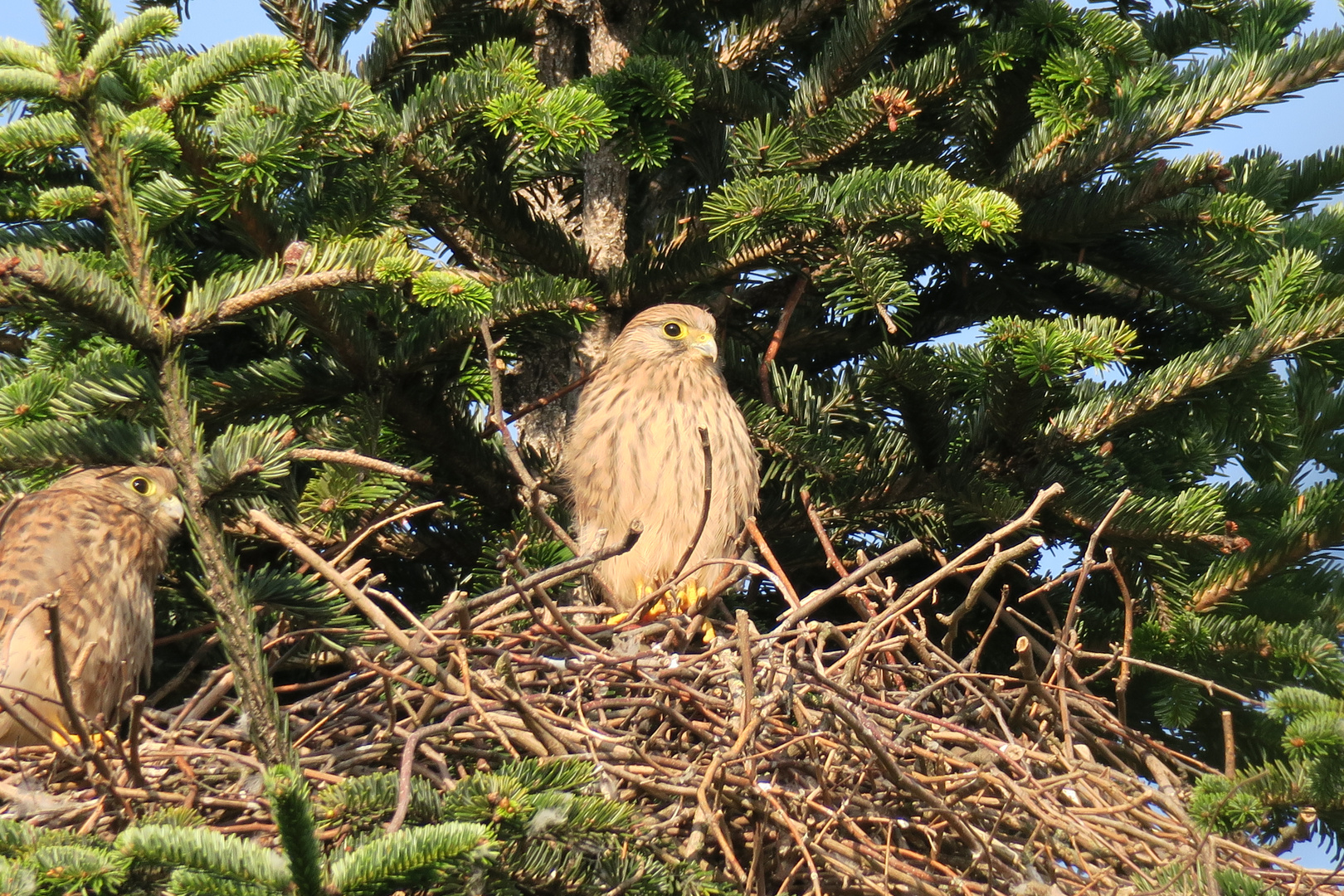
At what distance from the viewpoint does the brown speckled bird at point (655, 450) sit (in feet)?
14.9

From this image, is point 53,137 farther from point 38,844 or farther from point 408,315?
point 38,844

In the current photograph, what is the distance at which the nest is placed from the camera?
2936mm

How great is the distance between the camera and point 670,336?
456cm

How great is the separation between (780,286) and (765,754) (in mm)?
2430

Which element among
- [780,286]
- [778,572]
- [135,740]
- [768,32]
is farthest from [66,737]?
[768,32]

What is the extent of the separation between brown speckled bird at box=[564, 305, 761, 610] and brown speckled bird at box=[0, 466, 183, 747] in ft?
4.43

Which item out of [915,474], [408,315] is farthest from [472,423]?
[915,474]

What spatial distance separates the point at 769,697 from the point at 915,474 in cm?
115

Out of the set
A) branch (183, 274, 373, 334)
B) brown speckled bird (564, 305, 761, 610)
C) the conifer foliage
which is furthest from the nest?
brown speckled bird (564, 305, 761, 610)

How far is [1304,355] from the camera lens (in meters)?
3.67

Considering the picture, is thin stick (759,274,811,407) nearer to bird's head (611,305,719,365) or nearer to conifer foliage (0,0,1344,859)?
conifer foliage (0,0,1344,859)

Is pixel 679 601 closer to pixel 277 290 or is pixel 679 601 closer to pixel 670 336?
pixel 670 336

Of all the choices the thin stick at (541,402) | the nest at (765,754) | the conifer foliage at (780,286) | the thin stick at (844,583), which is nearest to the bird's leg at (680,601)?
the conifer foliage at (780,286)

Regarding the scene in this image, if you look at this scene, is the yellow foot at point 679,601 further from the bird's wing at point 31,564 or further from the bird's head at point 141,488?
the bird's wing at point 31,564
